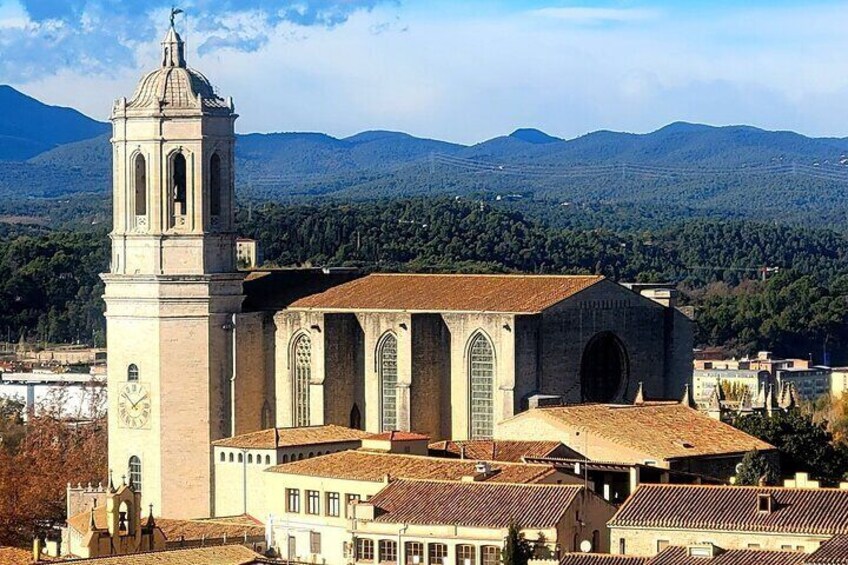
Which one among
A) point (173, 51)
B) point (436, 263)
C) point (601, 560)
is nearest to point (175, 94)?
point (173, 51)

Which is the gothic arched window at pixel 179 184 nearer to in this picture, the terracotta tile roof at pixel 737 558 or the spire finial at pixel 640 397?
the spire finial at pixel 640 397

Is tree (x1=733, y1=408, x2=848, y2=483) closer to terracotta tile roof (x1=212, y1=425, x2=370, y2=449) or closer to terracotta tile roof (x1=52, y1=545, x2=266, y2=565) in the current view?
terracotta tile roof (x1=212, y1=425, x2=370, y2=449)

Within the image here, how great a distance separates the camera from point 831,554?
131 ft

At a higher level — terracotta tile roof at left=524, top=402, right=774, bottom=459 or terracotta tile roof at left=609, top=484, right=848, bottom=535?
terracotta tile roof at left=524, top=402, right=774, bottom=459

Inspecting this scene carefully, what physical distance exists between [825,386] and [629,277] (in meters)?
31.2

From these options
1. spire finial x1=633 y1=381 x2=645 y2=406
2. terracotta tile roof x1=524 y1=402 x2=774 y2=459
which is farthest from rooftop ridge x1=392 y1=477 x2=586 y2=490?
spire finial x1=633 y1=381 x2=645 y2=406

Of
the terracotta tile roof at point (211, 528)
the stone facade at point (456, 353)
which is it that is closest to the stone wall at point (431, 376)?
the stone facade at point (456, 353)

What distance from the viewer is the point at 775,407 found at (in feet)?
231

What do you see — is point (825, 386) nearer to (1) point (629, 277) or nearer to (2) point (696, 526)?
(1) point (629, 277)

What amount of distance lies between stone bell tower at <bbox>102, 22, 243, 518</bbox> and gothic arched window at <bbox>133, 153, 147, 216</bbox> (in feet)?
0.08

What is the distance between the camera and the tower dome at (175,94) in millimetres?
64238

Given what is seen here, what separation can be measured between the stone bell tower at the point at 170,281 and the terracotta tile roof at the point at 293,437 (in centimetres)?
325

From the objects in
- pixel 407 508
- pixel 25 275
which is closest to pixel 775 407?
pixel 407 508

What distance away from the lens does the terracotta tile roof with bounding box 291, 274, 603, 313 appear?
62.1 metres
